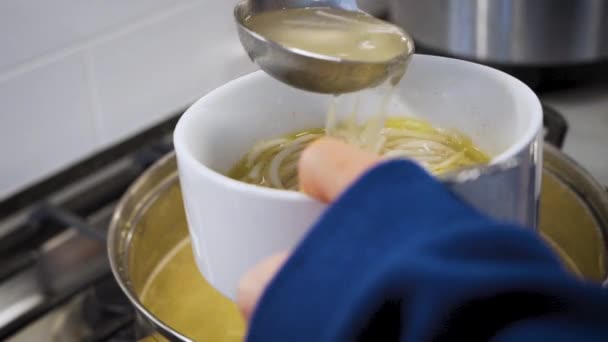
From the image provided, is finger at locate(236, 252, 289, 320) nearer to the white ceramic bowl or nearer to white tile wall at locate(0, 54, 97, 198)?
the white ceramic bowl

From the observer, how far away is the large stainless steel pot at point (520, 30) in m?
0.66

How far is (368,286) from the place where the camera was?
0.23 metres

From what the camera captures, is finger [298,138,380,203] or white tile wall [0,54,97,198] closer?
finger [298,138,380,203]

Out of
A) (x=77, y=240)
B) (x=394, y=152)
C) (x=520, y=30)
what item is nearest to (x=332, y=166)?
(x=394, y=152)

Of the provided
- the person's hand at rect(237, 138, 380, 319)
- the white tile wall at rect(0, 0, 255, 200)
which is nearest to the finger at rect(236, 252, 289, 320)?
the person's hand at rect(237, 138, 380, 319)

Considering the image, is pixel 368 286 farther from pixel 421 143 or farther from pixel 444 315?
pixel 421 143

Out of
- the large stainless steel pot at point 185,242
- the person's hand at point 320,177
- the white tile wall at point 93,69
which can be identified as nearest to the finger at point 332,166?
the person's hand at point 320,177

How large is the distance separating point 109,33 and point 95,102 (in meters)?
0.05

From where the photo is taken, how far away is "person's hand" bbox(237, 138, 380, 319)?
0.26m

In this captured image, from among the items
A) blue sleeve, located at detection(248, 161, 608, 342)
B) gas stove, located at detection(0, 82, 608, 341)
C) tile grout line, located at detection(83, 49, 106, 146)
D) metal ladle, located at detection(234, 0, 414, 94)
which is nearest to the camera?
blue sleeve, located at detection(248, 161, 608, 342)

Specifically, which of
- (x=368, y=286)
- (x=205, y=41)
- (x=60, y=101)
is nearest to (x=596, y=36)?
(x=205, y=41)

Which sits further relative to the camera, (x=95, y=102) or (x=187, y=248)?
(x=95, y=102)

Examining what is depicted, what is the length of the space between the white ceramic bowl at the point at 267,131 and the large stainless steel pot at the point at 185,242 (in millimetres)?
57

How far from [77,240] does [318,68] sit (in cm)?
28
